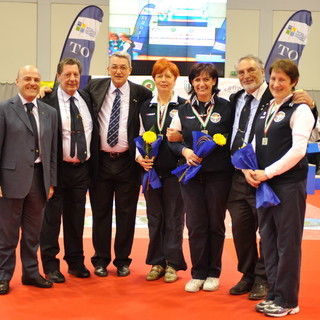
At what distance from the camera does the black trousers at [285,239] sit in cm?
318

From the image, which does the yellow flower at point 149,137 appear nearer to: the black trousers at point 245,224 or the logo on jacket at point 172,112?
the logo on jacket at point 172,112

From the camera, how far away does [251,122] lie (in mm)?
3574

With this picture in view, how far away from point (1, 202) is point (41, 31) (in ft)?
38.0

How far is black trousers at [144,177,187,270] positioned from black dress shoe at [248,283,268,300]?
695 mm

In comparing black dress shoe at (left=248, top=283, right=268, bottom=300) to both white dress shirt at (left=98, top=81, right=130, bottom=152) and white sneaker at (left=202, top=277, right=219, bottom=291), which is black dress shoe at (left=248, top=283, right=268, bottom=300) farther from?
white dress shirt at (left=98, top=81, right=130, bottom=152)

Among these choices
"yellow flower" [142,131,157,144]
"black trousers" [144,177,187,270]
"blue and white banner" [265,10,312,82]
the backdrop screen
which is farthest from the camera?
the backdrop screen

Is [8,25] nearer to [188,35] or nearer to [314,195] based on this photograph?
[188,35]

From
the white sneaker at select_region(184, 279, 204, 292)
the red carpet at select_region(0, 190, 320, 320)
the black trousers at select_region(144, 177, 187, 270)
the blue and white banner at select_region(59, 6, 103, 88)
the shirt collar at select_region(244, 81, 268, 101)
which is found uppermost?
the blue and white banner at select_region(59, 6, 103, 88)

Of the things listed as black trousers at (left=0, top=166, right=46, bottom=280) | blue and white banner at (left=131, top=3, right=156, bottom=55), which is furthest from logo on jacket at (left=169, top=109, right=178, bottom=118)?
blue and white banner at (left=131, top=3, right=156, bottom=55)

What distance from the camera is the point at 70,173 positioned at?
409 cm

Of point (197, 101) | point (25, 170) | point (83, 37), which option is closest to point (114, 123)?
point (197, 101)

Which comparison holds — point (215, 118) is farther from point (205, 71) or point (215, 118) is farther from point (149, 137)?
point (149, 137)

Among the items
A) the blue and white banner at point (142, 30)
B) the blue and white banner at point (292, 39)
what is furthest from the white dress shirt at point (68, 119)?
the blue and white banner at point (142, 30)

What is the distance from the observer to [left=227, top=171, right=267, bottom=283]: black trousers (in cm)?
364
